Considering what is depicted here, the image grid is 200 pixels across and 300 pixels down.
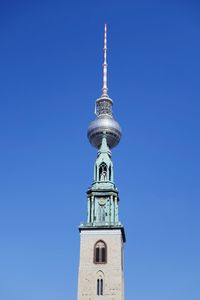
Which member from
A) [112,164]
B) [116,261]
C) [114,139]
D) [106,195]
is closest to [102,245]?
[116,261]

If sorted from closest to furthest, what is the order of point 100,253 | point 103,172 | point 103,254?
point 103,254 < point 100,253 < point 103,172

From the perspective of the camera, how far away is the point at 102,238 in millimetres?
85188

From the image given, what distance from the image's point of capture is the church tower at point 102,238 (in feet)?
266


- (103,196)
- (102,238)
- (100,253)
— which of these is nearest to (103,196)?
(103,196)

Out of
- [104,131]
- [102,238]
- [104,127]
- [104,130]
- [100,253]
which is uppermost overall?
[104,127]

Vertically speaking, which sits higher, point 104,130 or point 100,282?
point 104,130

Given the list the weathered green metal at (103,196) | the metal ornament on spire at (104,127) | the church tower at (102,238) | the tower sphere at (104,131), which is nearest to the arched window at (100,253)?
the church tower at (102,238)

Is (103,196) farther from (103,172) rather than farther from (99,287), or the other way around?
(99,287)

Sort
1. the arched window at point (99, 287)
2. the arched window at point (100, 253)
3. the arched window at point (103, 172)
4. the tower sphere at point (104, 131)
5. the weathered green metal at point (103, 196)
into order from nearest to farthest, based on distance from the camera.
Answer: the arched window at point (99, 287), the arched window at point (100, 253), the weathered green metal at point (103, 196), the arched window at point (103, 172), the tower sphere at point (104, 131)

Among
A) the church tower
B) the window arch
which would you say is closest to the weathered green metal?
the church tower

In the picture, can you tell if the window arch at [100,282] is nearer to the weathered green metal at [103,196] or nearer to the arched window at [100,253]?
the arched window at [100,253]

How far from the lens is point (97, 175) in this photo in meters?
92.9

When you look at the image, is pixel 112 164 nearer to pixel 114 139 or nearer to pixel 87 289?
pixel 114 139

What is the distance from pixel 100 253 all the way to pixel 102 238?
238cm
